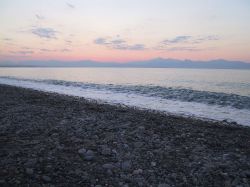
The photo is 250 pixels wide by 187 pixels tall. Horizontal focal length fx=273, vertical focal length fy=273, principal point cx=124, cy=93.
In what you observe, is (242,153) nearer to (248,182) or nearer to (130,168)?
(248,182)

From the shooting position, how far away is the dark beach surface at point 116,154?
251 inches

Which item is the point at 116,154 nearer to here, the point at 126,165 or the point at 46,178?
the point at 126,165

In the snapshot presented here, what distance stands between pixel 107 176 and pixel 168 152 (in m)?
2.47

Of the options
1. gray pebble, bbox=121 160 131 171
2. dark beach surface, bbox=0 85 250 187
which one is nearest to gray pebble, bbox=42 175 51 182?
dark beach surface, bbox=0 85 250 187

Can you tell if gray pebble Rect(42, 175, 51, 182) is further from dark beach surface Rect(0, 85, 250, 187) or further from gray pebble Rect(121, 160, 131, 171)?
gray pebble Rect(121, 160, 131, 171)

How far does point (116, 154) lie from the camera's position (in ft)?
25.9

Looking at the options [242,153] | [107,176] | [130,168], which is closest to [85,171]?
[107,176]

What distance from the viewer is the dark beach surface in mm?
6363

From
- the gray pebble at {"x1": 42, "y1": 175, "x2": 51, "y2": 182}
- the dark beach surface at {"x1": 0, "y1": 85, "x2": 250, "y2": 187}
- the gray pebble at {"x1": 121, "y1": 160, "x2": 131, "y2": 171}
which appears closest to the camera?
the gray pebble at {"x1": 42, "y1": 175, "x2": 51, "y2": 182}

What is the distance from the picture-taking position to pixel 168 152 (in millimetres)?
8242

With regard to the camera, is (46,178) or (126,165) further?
(126,165)

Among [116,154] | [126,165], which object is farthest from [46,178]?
[116,154]

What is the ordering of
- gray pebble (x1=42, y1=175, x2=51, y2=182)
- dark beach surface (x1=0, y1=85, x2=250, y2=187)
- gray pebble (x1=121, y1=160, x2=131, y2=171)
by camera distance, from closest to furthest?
gray pebble (x1=42, y1=175, x2=51, y2=182)
dark beach surface (x1=0, y1=85, x2=250, y2=187)
gray pebble (x1=121, y1=160, x2=131, y2=171)

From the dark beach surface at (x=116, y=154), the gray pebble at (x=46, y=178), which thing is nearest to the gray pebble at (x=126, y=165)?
→ the dark beach surface at (x=116, y=154)
